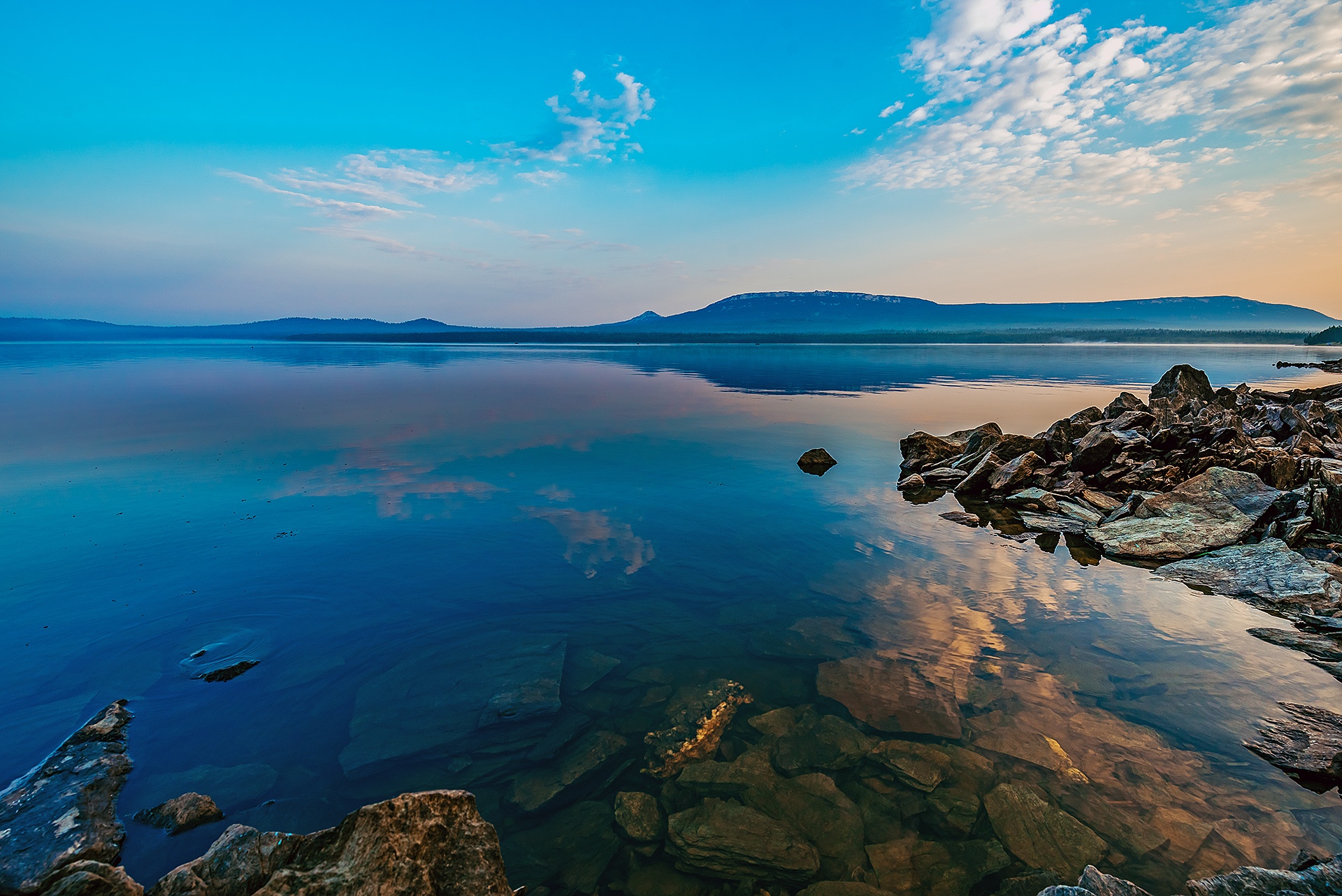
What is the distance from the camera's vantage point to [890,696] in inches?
254

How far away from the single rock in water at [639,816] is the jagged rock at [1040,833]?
2.83m

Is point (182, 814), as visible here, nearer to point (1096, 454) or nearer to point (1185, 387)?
point (1096, 454)

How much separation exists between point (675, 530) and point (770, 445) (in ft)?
33.5

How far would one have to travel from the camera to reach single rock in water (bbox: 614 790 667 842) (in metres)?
4.78

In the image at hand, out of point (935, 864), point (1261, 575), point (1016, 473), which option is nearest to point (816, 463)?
point (1016, 473)

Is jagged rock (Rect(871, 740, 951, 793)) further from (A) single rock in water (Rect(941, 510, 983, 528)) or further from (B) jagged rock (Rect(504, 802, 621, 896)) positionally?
(A) single rock in water (Rect(941, 510, 983, 528))

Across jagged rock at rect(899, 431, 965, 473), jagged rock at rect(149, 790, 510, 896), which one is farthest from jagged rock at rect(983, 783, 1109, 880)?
jagged rock at rect(899, 431, 965, 473)

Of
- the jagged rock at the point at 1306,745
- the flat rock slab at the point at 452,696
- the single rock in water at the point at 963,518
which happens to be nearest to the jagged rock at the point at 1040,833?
the jagged rock at the point at 1306,745

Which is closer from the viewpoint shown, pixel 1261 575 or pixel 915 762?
pixel 915 762

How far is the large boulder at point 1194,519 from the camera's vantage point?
10.5 m

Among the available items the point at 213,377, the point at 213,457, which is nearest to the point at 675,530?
the point at 213,457

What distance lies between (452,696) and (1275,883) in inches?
279

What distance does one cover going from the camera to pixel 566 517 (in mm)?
12578

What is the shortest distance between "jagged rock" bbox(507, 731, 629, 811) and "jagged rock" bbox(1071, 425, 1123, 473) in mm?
15341
